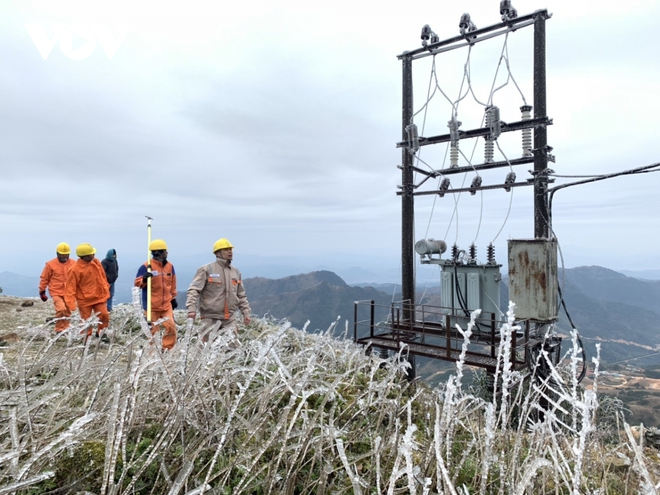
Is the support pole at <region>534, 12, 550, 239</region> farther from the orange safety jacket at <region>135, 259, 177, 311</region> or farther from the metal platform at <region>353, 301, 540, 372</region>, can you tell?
the orange safety jacket at <region>135, 259, 177, 311</region>

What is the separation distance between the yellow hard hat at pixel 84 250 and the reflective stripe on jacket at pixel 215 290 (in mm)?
2080

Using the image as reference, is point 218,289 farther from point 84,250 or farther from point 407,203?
point 407,203

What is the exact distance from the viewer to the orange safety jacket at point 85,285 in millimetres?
6734

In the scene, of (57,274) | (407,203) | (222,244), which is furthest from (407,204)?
(57,274)

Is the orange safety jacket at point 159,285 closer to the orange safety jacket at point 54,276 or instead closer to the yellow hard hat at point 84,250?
the yellow hard hat at point 84,250

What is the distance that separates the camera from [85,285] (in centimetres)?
690

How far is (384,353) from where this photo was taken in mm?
9414

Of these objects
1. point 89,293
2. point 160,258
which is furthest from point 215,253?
point 89,293

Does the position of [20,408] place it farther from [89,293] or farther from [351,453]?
[89,293]

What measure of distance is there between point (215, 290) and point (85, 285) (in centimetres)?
247

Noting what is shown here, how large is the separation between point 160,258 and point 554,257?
7377 mm

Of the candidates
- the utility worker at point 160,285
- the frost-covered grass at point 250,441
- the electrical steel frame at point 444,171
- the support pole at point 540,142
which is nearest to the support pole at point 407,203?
the electrical steel frame at point 444,171

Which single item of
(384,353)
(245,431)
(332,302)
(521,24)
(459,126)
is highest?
(521,24)

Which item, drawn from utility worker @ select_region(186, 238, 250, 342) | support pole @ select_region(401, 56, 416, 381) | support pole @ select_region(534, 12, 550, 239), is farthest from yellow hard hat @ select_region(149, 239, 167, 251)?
support pole @ select_region(534, 12, 550, 239)
